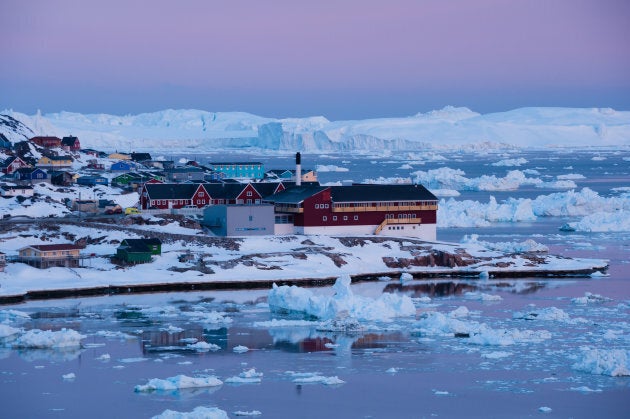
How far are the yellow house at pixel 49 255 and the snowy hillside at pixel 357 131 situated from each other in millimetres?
70867

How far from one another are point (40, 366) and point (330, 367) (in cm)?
614

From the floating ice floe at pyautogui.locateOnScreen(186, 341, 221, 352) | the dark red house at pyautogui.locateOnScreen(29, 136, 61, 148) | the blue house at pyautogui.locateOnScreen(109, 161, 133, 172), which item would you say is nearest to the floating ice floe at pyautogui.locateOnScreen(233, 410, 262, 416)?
the floating ice floe at pyautogui.locateOnScreen(186, 341, 221, 352)

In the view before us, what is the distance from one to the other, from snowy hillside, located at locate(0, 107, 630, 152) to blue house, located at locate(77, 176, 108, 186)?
153ft

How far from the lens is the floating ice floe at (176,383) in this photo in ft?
71.8

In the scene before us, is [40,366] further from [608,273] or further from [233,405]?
[608,273]

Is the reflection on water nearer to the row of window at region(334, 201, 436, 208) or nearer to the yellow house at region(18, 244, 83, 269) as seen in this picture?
the row of window at region(334, 201, 436, 208)

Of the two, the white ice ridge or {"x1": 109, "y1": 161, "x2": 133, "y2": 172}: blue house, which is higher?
{"x1": 109, "y1": 161, "x2": 133, "y2": 172}: blue house

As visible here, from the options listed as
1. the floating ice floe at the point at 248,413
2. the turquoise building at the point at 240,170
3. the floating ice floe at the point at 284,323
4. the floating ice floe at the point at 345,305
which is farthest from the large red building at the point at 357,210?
the turquoise building at the point at 240,170

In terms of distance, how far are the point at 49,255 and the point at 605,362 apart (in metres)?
18.7

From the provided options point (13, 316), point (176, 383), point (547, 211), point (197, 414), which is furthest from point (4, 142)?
point (197, 414)

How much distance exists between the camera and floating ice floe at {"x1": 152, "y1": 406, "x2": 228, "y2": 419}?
19.3 m

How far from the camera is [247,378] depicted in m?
22.8

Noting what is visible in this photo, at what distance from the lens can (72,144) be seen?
82375mm

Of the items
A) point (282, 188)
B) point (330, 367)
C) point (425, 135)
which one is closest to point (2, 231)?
point (282, 188)
